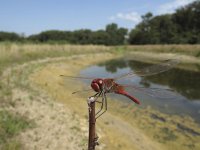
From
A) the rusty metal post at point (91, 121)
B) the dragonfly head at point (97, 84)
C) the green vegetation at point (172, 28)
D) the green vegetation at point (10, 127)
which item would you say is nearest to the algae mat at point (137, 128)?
the green vegetation at point (10, 127)

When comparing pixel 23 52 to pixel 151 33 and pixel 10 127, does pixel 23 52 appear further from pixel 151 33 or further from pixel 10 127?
pixel 151 33

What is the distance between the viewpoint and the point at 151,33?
59.2 meters

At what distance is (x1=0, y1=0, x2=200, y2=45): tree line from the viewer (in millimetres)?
53344

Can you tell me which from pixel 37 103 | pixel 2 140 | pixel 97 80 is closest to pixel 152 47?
pixel 37 103

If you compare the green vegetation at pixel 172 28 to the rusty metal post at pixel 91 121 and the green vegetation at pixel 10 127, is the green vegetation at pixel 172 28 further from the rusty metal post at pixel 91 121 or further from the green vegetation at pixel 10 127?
the rusty metal post at pixel 91 121

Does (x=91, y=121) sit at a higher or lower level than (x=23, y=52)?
higher

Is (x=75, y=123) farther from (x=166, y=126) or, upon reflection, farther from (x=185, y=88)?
(x=185, y=88)

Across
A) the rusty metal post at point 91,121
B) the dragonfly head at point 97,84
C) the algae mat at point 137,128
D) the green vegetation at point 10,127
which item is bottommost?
the algae mat at point 137,128

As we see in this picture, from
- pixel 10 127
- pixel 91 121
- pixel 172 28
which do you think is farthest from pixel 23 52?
pixel 172 28

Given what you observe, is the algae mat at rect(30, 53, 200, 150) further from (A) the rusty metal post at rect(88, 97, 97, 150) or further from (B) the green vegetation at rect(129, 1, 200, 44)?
(B) the green vegetation at rect(129, 1, 200, 44)

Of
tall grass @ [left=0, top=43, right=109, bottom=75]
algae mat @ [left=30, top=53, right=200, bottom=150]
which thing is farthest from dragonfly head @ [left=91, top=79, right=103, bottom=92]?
tall grass @ [left=0, top=43, right=109, bottom=75]

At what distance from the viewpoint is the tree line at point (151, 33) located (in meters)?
53.3

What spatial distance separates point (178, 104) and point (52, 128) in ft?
17.4

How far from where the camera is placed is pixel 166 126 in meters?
8.43
